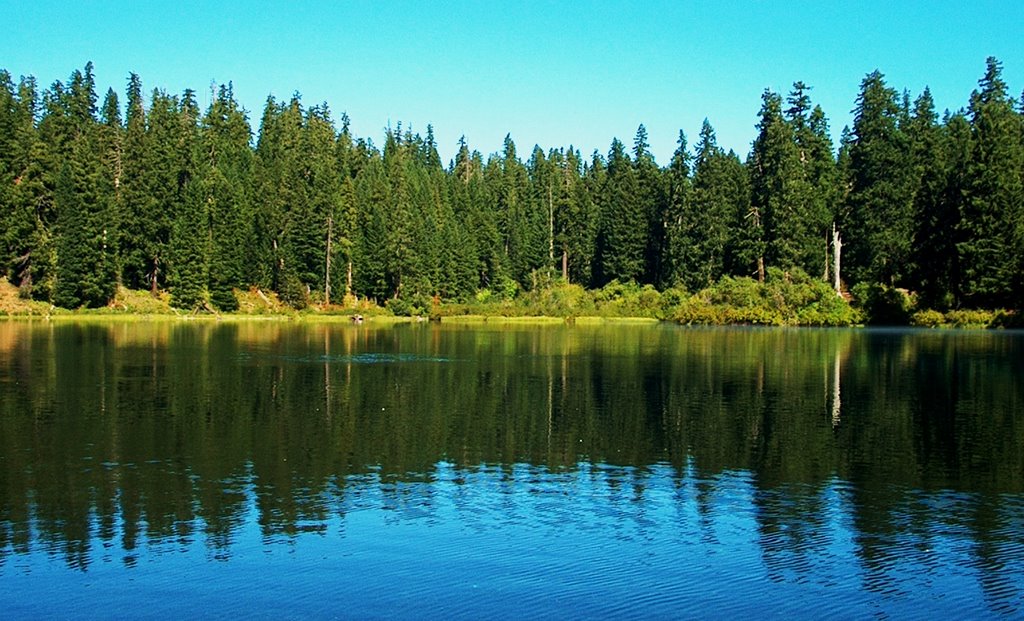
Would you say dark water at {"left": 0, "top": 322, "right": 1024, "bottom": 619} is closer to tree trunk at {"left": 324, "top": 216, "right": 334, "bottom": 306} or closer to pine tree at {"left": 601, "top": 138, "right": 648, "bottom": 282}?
tree trunk at {"left": 324, "top": 216, "right": 334, "bottom": 306}

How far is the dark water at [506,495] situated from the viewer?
1444 cm

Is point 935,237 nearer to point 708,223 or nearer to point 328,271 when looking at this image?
point 708,223

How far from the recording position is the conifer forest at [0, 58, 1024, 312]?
300ft

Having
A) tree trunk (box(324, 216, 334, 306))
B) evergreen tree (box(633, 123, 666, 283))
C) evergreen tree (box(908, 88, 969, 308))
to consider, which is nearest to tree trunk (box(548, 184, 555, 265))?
evergreen tree (box(633, 123, 666, 283))

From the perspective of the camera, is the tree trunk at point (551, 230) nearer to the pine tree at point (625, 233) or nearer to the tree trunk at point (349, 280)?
the pine tree at point (625, 233)

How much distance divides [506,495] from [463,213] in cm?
12415

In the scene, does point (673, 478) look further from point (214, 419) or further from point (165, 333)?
point (165, 333)

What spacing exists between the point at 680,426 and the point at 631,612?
1650 centimetres

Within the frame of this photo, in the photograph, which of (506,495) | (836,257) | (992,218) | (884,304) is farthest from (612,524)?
(836,257)

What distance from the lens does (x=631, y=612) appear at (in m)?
13.7

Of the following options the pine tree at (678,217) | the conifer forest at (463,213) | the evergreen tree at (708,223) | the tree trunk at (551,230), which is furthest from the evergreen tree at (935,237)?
the tree trunk at (551,230)

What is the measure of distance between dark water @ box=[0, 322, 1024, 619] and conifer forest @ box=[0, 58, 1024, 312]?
2102 inches

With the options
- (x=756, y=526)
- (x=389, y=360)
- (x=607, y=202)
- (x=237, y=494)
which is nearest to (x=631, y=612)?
(x=756, y=526)

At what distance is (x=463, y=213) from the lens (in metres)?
143
